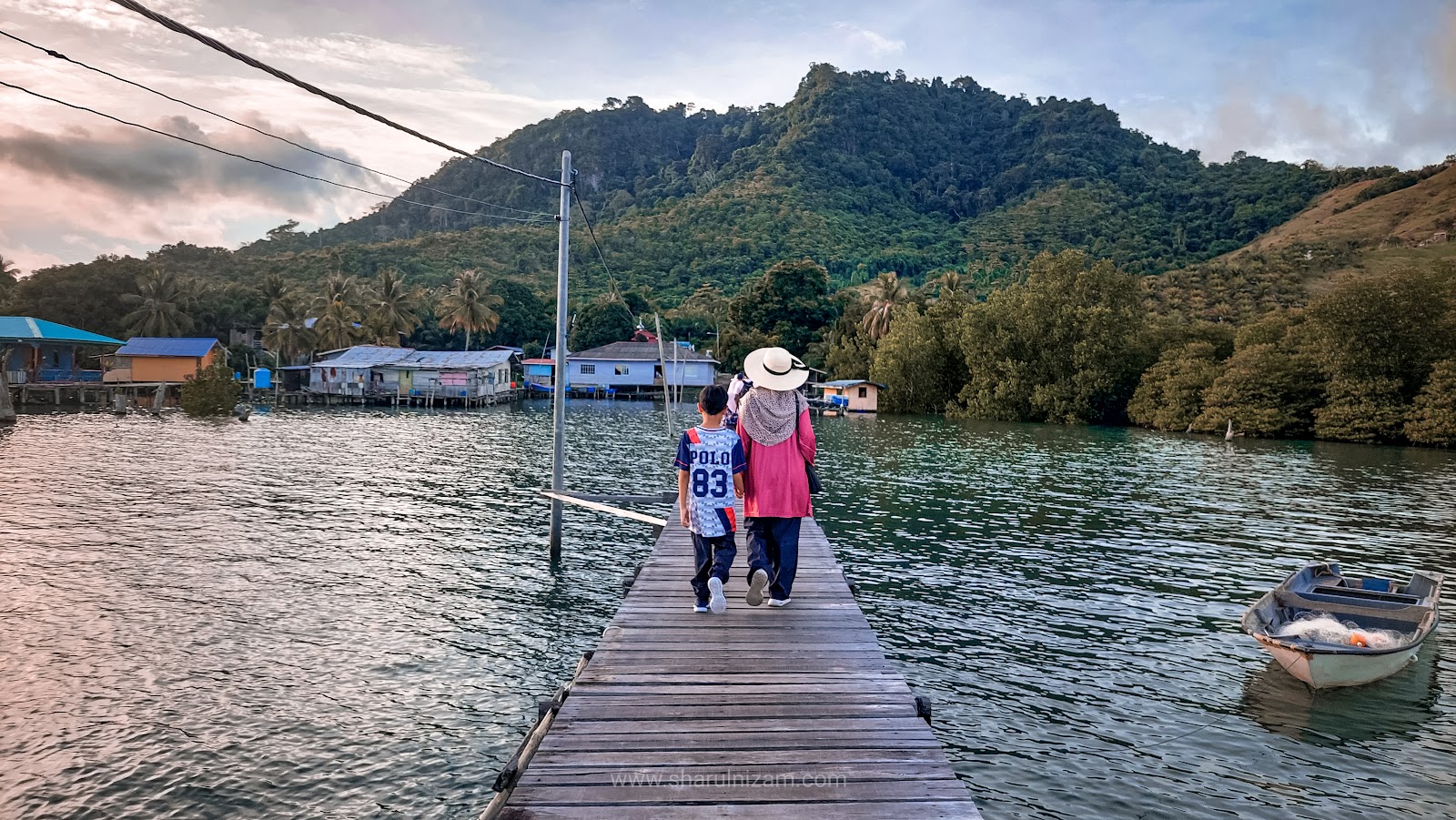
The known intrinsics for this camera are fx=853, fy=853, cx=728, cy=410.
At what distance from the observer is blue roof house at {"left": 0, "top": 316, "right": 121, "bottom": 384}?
5925 cm

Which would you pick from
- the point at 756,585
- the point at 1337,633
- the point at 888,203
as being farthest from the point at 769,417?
the point at 888,203

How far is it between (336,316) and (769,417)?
84433mm

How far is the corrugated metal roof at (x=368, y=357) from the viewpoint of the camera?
73.6 metres

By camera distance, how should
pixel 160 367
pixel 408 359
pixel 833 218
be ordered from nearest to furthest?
pixel 160 367, pixel 408 359, pixel 833 218

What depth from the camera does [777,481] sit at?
27.5 ft

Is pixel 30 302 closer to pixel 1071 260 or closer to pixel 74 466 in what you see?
pixel 74 466

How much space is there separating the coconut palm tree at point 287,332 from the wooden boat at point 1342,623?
81.2 meters

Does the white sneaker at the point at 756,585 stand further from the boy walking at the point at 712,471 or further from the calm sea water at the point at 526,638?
the calm sea water at the point at 526,638

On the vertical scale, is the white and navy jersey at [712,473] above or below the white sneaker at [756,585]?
above

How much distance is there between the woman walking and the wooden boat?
22.8 feet

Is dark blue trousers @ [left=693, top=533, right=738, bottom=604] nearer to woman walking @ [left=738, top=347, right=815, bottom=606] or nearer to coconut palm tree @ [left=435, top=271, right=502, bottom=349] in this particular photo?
woman walking @ [left=738, top=347, right=815, bottom=606]

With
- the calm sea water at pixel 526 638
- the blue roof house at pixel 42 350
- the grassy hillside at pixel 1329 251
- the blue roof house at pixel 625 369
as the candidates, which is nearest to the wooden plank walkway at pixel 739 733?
the calm sea water at pixel 526 638

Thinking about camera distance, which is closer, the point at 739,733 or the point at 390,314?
the point at 739,733

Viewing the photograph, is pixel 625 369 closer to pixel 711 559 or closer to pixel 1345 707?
pixel 1345 707
